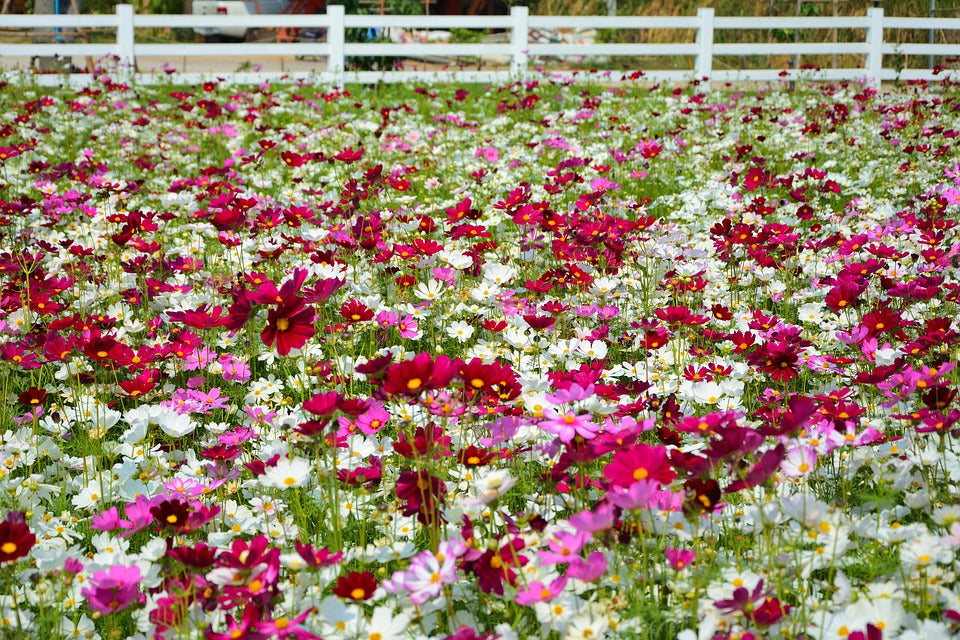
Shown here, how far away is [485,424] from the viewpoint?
80.6 inches

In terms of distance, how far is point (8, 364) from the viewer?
240cm

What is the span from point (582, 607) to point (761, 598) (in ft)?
0.83

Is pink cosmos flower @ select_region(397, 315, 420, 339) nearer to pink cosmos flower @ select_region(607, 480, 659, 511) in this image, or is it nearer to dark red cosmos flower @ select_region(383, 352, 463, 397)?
dark red cosmos flower @ select_region(383, 352, 463, 397)

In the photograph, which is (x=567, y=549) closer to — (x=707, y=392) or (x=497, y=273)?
(x=707, y=392)

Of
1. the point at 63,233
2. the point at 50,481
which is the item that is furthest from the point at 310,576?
the point at 63,233

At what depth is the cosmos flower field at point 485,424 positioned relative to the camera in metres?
1.34

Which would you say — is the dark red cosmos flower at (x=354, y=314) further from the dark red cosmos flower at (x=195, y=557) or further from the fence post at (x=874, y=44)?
the fence post at (x=874, y=44)

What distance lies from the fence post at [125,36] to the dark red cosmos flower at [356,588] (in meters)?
9.82

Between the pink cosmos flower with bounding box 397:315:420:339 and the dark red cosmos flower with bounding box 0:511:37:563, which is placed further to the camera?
the pink cosmos flower with bounding box 397:315:420:339

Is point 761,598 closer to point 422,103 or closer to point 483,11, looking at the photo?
point 422,103

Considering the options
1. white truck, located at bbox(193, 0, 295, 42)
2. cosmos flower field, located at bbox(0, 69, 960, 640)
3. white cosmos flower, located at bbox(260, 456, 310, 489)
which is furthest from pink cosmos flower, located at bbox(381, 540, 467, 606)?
white truck, located at bbox(193, 0, 295, 42)

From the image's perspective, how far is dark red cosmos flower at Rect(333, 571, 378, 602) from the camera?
1269 mm

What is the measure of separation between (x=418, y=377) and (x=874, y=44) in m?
12.0

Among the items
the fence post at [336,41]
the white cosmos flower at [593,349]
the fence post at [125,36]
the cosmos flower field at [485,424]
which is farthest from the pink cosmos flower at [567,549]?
the fence post at [125,36]
